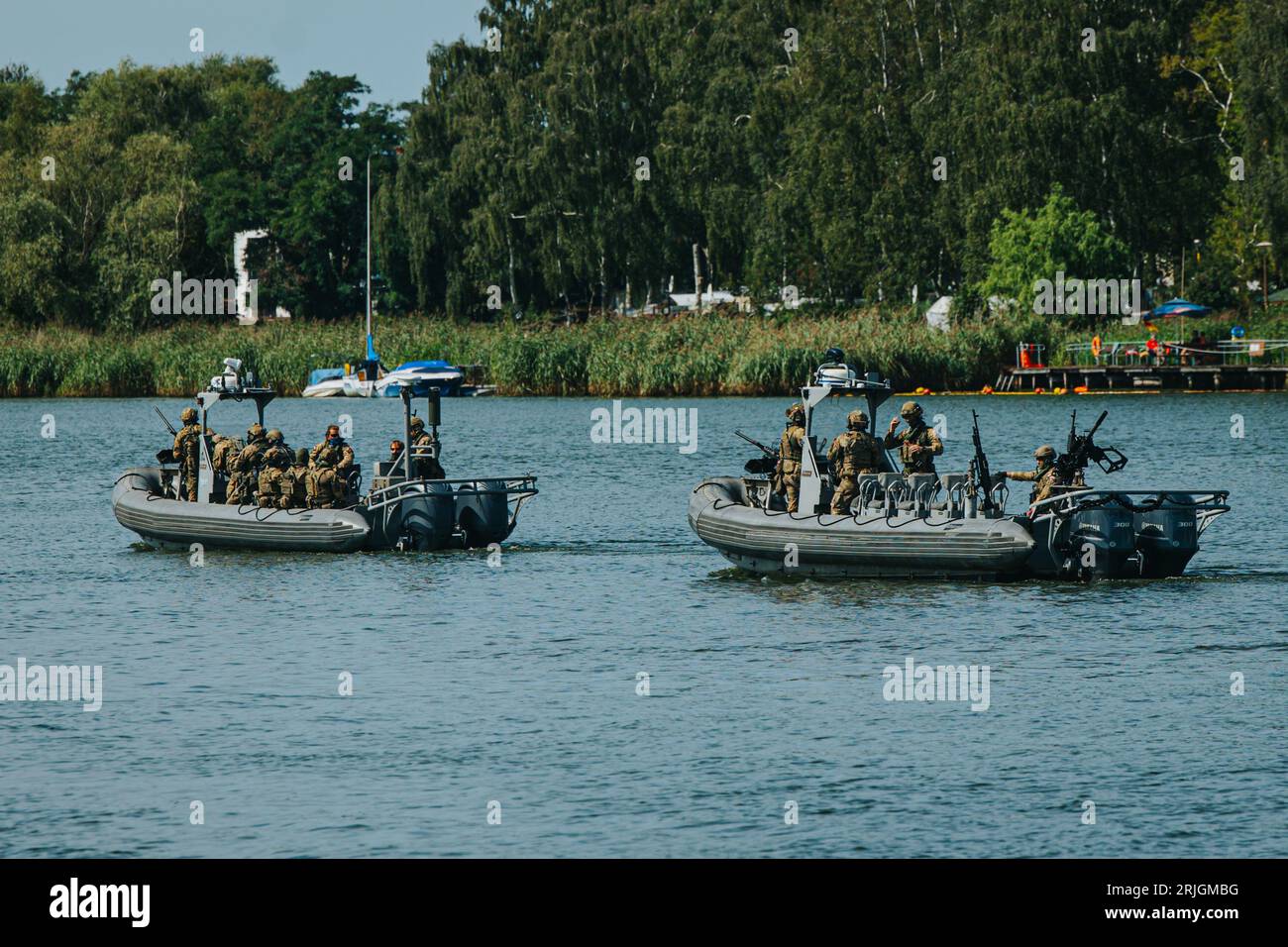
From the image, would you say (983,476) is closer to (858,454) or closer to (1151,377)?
(858,454)

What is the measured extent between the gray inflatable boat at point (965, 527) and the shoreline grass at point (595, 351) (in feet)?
137

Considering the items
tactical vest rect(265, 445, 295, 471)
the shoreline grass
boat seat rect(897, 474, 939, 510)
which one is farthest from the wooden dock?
boat seat rect(897, 474, 939, 510)

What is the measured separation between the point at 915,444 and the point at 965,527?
1454 millimetres

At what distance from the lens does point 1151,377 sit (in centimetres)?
7519

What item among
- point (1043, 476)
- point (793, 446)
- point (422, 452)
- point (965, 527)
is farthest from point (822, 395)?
point (422, 452)

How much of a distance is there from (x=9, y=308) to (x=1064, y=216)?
45.8 meters

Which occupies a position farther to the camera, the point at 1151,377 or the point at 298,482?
the point at 1151,377

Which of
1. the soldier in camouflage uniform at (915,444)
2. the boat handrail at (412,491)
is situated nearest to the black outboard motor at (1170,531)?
the soldier in camouflage uniform at (915,444)

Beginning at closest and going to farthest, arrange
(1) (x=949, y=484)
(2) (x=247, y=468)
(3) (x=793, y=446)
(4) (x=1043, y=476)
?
(4) (x=1043, y=476)
(1) (x=949, y=484)
(3) (x=793, y=446)
(2) (x=247, y=468)

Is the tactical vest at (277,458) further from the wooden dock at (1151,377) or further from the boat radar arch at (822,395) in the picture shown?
the wooden dock at (1151,377)

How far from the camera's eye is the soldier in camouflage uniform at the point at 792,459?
27.8 m

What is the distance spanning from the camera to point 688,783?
17469 millimetres

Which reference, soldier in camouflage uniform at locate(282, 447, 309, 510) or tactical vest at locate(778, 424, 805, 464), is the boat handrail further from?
tactical vest at locate(778, 424, 805, 464)
